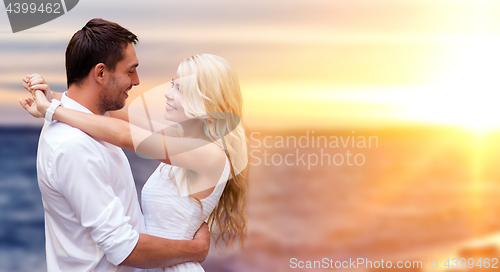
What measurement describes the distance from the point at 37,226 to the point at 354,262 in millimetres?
2084

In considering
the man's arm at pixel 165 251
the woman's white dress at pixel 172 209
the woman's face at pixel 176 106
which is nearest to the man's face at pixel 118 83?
the woman's face at pixel 176 106

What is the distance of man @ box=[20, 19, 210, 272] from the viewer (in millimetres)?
1047

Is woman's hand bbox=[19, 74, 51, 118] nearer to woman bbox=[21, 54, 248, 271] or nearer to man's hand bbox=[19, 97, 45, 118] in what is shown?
man's hand bbox=[19, 97, 45, 118]

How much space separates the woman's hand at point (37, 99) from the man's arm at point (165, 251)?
46 cm

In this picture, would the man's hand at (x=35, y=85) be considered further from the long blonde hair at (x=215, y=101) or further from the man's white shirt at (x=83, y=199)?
the long blonde hair at (x=215, y=101)

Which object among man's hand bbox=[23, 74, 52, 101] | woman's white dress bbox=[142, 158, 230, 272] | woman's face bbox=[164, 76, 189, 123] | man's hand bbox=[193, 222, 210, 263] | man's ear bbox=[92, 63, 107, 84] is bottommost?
man's hand bbox=[193, 222, 210, 263]

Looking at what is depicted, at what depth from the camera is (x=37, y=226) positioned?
8.05 ft

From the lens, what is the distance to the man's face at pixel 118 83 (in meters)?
1.21

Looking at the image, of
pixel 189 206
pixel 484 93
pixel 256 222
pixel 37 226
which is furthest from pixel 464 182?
pixel 37 226

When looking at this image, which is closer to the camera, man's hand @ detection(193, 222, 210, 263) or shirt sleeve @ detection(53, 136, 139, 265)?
shirt sleeve @ detection(53, 136, 139, 265)

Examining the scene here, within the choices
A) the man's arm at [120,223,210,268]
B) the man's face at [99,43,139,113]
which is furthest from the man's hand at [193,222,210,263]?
the man's face at [99,43,139,113]

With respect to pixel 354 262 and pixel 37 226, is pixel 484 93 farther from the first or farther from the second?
pixel 37 226

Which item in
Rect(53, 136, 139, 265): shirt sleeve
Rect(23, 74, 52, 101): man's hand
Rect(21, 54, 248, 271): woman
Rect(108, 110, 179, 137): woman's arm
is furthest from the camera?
Rect(108, 110, 179, 137): woman's arm

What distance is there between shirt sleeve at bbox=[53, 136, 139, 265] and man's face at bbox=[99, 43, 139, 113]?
0.19 meters
